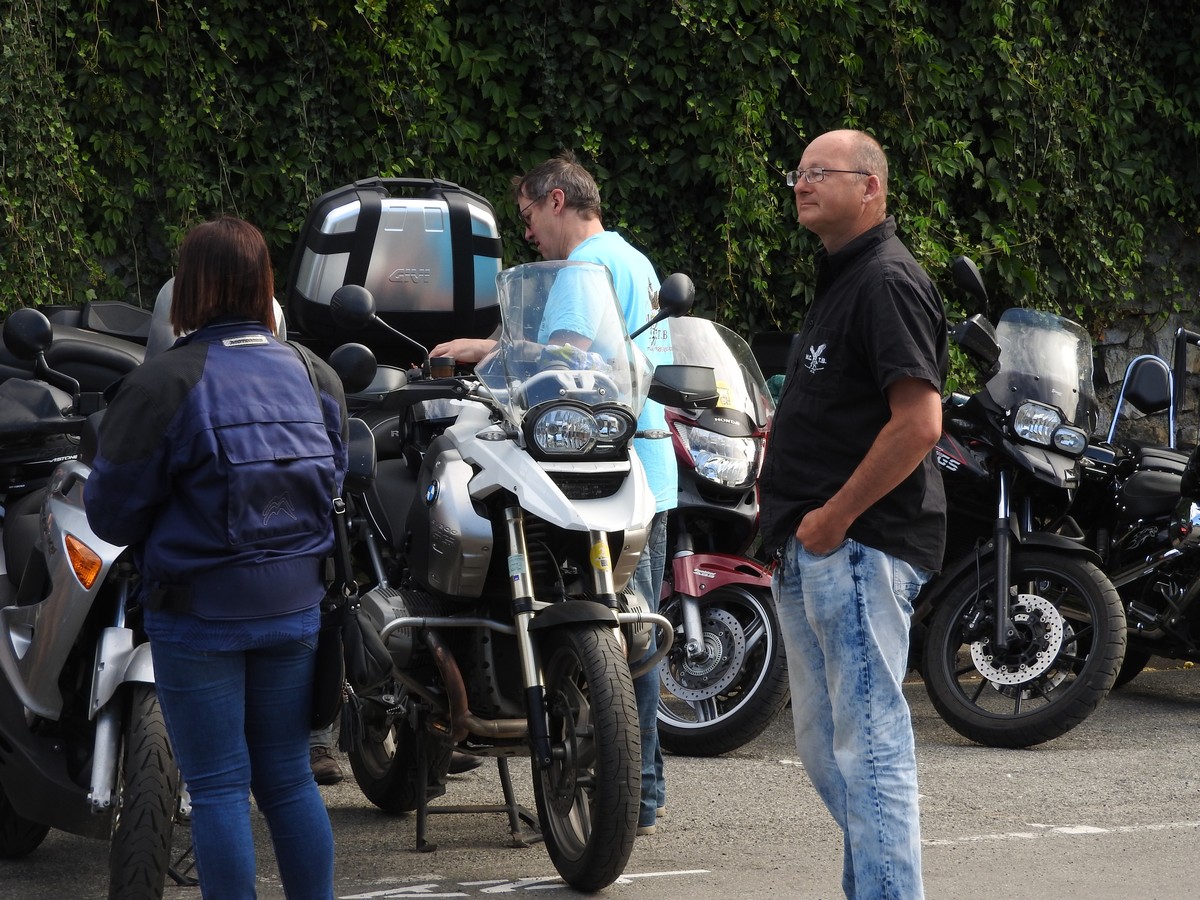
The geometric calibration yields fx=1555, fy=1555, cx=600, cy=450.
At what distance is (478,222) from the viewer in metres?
6.23

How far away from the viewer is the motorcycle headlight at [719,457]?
19.0 ft

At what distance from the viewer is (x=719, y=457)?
583cm

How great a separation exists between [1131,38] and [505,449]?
744cm

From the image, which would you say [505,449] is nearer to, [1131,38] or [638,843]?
[638,843]

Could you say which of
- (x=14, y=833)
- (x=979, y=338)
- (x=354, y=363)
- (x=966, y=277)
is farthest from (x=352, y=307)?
(x=979, y=338)

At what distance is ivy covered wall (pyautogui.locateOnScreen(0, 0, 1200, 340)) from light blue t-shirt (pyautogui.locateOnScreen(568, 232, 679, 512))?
3.41 meters

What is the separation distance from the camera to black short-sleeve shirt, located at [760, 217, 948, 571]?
318 centimetres

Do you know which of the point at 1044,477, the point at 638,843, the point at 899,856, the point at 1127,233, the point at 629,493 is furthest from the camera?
the point at 1127,233

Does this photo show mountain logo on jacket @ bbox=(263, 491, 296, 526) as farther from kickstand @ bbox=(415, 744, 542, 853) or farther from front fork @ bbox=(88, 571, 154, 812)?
kickstand @ bbox=(415, 744, 542, 853)

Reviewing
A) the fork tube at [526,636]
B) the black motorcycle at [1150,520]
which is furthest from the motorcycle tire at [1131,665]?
the fork tube at [526,636]

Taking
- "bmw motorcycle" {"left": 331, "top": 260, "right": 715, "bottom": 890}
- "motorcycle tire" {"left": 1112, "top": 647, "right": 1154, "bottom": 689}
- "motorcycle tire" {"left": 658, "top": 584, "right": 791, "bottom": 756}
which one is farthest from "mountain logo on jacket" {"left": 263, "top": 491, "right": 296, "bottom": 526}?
"motorcycle tire" {"left": 1112, "top": 647, "right": 1154, "bottom": 689}

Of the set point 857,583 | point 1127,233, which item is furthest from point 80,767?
point 1127,233

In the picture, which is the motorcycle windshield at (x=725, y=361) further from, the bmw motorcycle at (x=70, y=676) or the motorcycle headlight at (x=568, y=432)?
the bmw motorcycle at (x=70, y=676)

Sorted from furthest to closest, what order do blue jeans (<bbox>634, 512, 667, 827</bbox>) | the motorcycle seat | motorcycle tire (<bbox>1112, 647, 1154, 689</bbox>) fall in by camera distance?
motorcycle tire (<bbox>1112, 647, 1154, 689</bbox>), the motorcycle seat, blue jeans (<bbox>634, 512, 667, 827</bbox>)
